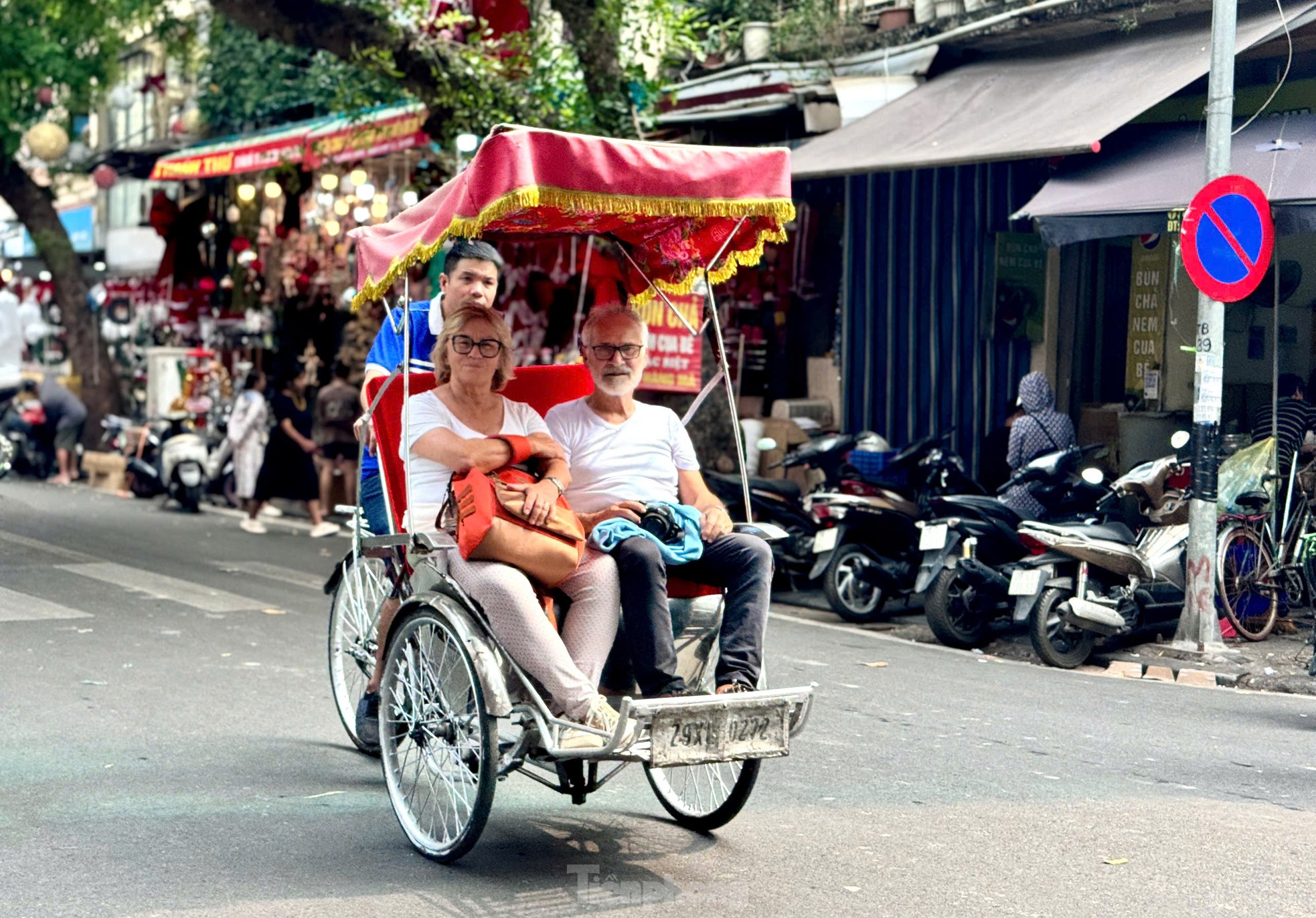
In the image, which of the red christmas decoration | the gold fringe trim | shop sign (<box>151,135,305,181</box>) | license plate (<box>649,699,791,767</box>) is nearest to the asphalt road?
license plate (<box>649,699,791,767</box>)

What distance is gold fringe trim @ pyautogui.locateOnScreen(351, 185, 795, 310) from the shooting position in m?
5.04

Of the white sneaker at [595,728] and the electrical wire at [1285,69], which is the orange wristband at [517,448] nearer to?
the white sneaker at [595,728]

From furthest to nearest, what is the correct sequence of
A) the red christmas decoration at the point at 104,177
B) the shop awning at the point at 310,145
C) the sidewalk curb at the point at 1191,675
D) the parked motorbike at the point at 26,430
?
1. the red christmas decoration at the point at 104,177
2. the parked motorbike at the point at 26,430
3. the shop awning at the point at 310,145
4. the sidewalk curb at the point at 1191,675

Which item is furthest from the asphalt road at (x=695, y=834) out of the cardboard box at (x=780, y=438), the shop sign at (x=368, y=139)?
the shop sign at (x=368, y=139)

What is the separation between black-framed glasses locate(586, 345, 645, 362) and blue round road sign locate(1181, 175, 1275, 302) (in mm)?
5208

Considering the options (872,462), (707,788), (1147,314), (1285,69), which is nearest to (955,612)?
(872,462)

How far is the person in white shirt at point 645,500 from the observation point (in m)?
5.08

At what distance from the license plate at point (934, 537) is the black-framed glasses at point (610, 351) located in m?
5.30

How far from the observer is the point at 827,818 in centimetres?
571

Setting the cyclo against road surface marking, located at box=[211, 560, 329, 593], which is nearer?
the cyclo

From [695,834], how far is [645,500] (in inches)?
44.9

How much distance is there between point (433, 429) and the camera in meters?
5.41

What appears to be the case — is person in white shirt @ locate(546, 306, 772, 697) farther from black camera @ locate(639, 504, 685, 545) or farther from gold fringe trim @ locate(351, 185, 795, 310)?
gold fringe trim @ locate(351, 185, 795, 310)

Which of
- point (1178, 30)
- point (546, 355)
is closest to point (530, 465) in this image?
point (1178, 30)
